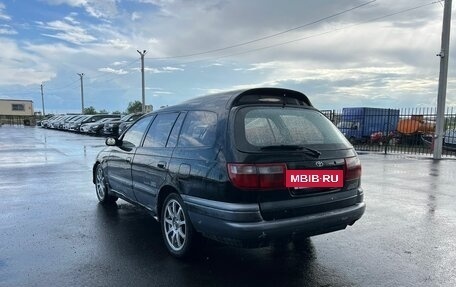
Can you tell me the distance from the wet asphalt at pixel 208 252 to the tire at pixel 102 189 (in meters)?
0.16

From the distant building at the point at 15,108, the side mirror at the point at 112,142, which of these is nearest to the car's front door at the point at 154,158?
the side mirror at the point at 112,142

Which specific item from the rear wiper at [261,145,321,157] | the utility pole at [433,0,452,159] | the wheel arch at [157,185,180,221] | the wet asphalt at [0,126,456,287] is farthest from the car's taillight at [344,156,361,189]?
the utility pole at [433,0,452,159]

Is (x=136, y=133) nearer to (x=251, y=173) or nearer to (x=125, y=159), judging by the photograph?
(x=125, y=159)

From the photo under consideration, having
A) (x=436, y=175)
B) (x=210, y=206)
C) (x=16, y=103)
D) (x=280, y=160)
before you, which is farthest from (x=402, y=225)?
(x=16, y=103)

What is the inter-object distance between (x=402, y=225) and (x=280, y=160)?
290 cm

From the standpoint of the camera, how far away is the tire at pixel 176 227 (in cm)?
408

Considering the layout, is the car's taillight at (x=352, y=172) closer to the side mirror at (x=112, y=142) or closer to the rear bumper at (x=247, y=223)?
the rear bumper at (x=247, y=223)

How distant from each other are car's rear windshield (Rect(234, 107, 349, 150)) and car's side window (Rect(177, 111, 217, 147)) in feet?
1.04

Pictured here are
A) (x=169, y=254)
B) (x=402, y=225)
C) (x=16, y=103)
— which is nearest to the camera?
(x=169, y=254)

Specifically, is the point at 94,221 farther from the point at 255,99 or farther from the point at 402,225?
the point at 402,225

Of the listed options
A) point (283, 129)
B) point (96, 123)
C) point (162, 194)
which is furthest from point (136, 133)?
point (96, 123)

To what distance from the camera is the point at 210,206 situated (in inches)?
145

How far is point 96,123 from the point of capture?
3216 centimetres

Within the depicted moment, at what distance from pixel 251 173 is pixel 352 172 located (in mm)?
1340
